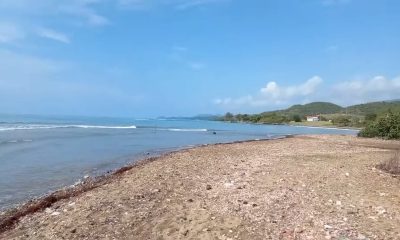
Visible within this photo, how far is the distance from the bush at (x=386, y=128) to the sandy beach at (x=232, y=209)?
128 feet

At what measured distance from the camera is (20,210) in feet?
42.0

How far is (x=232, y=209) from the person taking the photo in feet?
34.9

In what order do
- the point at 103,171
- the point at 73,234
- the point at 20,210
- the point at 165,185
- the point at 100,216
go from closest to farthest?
the point at 73,234 → the point at 100,216 → the point at 20,210 → the point at 165,185 → the point at 103,171

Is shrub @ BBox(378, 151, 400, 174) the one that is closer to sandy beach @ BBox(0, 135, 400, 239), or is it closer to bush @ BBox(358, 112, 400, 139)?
sandy beach @ BBox(0, 135, 400, 239)

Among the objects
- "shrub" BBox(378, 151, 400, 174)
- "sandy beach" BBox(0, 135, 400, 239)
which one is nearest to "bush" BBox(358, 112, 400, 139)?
"shrub" BBox(378, 151, 400, 174)

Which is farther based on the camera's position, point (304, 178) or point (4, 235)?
point (304, 178)

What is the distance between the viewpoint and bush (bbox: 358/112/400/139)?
5138cm

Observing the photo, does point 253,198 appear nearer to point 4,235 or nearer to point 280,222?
point 280,222

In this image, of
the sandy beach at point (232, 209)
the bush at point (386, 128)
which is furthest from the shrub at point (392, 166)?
the bush at point (386, 128)

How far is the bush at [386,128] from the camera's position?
51375 mm

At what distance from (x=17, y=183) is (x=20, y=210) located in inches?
230

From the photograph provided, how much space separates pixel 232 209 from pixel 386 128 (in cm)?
4897

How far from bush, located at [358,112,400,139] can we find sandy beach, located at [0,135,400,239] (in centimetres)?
3902

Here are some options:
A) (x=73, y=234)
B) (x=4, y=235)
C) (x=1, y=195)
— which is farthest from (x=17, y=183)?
(x=73, y=234)
